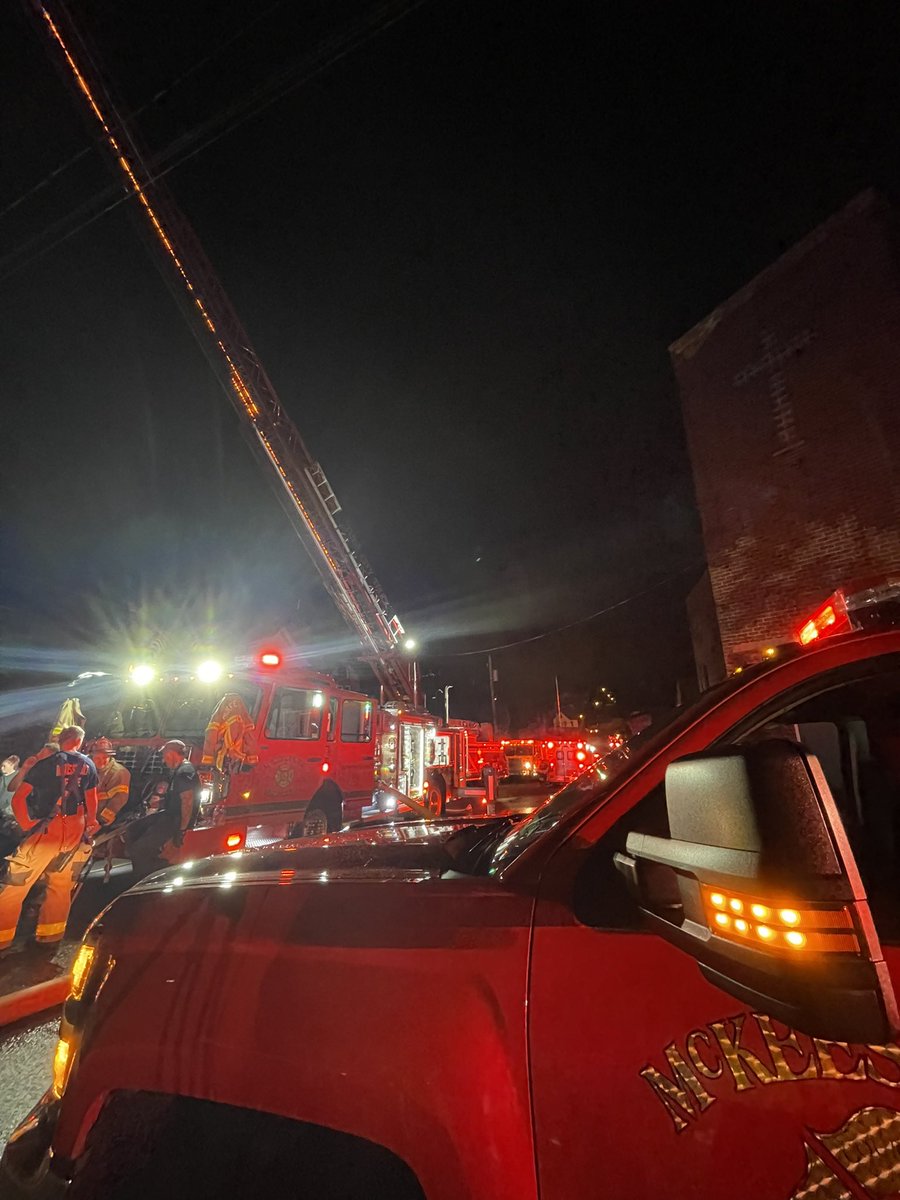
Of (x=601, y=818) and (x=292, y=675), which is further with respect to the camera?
(x=292, y=675)

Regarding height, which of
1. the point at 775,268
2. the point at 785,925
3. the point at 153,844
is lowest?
the point at 153,844

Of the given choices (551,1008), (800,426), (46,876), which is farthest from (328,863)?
(800,426)

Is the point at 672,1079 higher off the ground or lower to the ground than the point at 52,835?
higher

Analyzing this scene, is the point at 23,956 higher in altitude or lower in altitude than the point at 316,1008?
lower

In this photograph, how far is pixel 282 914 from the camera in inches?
56.7

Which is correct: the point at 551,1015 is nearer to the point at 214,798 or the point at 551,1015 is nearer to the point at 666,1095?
the point at 666,1095

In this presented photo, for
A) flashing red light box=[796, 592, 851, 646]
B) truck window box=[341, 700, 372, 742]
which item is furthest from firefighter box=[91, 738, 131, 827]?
flashing red light box=[796, 592, 851, 646]

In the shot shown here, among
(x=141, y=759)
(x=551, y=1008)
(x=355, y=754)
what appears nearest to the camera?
(x=551, y=1008)

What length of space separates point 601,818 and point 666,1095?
1.75ft

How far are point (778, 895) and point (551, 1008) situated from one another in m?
0.58

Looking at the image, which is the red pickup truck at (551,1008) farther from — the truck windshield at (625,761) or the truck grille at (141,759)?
the truck grille at (141,759)

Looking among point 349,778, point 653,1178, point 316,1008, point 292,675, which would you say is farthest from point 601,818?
point 349,778

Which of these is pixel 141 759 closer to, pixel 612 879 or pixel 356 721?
pixel 356 721

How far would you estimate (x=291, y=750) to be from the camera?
7.29 metres
